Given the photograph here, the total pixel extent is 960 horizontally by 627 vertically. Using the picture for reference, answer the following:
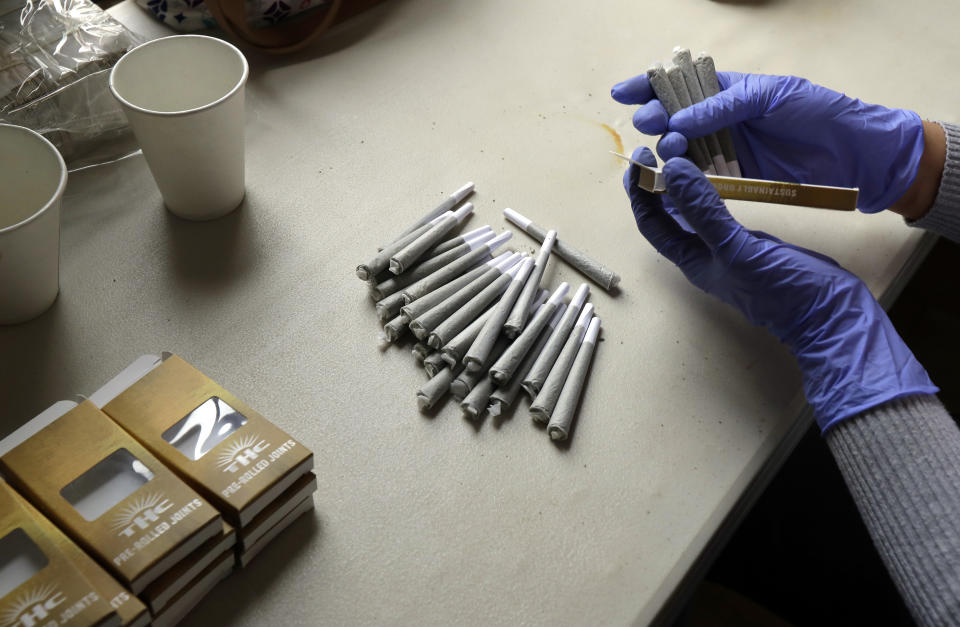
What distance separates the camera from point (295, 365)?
3.34ft

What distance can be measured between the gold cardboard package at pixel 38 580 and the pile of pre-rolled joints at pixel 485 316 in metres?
0.44

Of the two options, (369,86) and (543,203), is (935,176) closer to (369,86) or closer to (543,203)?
(543,203)

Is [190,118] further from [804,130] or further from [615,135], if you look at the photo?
[804,130]

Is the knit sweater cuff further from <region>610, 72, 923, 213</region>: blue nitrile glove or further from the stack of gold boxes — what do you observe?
the stack of gold boxes

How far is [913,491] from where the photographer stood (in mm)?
889

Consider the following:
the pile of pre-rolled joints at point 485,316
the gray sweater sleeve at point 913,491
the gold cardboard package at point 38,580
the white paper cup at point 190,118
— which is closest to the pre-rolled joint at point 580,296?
the pile of pre-rolled joints at point 485,316

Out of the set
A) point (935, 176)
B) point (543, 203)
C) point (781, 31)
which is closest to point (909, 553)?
point (935, 176)

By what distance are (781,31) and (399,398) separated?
47.1 inches

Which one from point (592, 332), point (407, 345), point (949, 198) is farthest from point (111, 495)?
point (949, 198)

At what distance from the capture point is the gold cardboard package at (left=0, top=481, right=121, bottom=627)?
26.2 inches

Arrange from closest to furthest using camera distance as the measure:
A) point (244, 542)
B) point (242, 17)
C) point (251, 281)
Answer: point (244, 542) < point (251, 281) < point (242, 17)

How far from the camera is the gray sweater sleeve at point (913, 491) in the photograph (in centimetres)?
86

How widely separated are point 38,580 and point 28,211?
0.55 meters

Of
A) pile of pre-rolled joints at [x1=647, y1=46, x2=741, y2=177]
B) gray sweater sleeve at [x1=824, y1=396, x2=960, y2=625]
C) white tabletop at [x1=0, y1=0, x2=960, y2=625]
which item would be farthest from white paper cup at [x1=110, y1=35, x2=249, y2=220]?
gray sweater sleeve at [x1=824, y1=396, x2=960, y2=625]
